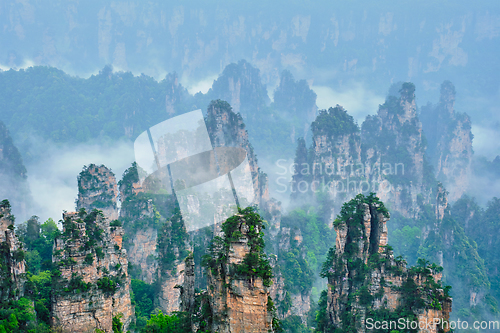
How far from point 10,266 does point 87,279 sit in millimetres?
4056

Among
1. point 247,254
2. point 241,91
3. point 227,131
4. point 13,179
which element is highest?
point 241,91

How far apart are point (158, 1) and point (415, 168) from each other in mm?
122011

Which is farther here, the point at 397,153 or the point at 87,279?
the point at 397,153

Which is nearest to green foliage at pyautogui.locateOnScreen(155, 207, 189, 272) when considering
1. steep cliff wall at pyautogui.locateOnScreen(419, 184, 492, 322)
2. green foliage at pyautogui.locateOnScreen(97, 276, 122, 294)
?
green foliage at pyautogui.locateOnScreen(97, 276, 122, 294)

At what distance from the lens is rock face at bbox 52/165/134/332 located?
87.6ft

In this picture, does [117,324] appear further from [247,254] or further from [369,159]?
[369,159]

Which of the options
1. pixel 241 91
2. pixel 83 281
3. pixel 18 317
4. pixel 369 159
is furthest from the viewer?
pixel 241 91

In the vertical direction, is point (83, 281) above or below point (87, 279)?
below

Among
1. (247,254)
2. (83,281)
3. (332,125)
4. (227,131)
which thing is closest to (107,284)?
(83,281)

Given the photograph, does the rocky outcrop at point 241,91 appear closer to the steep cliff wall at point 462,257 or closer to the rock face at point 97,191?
the steep cliff wall at point 462,257

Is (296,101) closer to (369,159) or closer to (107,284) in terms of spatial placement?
(369,159)

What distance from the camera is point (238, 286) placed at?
→ 73.9ft

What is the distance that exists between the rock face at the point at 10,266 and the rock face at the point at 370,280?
1917 centimetres

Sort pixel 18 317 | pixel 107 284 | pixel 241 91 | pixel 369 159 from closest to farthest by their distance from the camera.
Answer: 1. pixel 18 317
2. pixel 107 284
3. pixel 369 159
4. pixel 241 91
